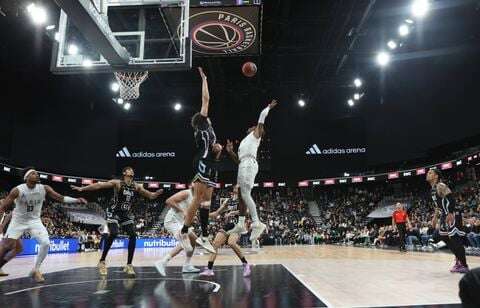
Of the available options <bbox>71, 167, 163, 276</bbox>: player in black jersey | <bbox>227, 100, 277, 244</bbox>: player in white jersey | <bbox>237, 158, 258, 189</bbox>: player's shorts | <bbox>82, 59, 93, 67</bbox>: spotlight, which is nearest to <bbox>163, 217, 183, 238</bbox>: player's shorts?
<bbox>71, 167, 163, 276</bbox>: player in black jersey

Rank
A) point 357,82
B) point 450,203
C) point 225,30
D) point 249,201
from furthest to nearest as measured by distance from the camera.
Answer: point 357,82 < point 225,30 < point 450,203 < point 249,201

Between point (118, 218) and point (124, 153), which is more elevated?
point (124, 153)

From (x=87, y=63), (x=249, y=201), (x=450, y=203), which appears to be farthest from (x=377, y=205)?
(x=87, y=63)

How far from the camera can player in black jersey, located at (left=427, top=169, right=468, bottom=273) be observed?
23.6 feet

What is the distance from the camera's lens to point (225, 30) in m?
12.0

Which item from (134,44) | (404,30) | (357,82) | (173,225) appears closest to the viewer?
(173,225)

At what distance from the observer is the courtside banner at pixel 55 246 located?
16406 mm

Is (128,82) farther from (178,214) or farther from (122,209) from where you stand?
(122,209)

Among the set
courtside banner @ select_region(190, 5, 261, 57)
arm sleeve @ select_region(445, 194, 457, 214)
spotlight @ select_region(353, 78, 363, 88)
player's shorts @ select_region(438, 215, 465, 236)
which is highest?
spotlight @ select_region(353, 78, 363, 88)

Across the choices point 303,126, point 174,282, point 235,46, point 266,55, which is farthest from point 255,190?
point 174,282

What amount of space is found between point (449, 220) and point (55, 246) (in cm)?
1692

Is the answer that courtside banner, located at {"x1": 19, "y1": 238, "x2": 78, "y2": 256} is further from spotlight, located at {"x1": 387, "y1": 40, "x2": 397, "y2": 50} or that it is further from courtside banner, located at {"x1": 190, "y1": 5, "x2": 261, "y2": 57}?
spotlight, located at {"x1": 387, "y1": 40, "x2": 397, "y2": 50}

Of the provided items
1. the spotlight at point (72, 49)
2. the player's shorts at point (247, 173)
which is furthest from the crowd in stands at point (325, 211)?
the player's shorts at point (247, 173)

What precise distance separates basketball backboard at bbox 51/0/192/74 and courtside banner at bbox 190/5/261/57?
1.50m
